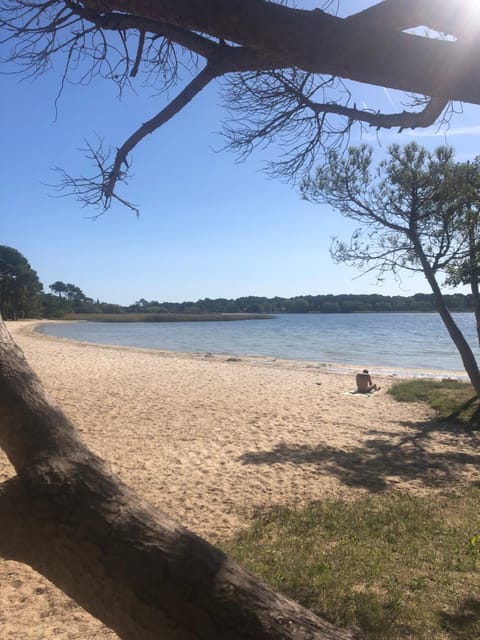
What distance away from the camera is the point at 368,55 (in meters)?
1.52

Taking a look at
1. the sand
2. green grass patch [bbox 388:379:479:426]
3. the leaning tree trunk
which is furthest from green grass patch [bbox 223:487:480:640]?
green grass patch [bbox 388:379:479:426]

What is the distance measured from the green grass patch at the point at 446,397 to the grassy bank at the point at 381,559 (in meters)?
5.41

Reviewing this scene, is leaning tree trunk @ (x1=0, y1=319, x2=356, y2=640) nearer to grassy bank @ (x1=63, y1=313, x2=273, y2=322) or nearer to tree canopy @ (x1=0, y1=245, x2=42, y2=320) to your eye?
tree canopy @ (x1=0, y1=245, x2=42, y2=320)

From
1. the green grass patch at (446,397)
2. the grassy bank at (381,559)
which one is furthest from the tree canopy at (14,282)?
the grassy bank at (381,559)

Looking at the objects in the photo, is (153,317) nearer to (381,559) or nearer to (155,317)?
(155,317)

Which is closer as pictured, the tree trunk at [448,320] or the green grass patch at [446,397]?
the tree trunk at [448,320]

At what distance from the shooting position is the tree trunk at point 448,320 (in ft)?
31.4

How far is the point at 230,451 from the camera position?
7.79 m

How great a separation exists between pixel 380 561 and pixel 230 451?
416 cm

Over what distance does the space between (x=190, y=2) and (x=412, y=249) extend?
947cm

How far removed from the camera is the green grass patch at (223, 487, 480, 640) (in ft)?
9.68

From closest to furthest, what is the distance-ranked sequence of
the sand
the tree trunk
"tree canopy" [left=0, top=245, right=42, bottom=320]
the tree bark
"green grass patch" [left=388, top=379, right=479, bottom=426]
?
the tree bark
the sand
the tree trunk
"green grass patch" [left=388, top=379, right=479, bottom=426]
"tree canopy" [left=0, top=245, right=42, bottom=320]

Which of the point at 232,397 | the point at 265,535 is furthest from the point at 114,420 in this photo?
the point at 265,535

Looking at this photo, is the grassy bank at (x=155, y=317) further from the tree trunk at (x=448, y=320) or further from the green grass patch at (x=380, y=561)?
the green grass patch at (x=380, y=561)
